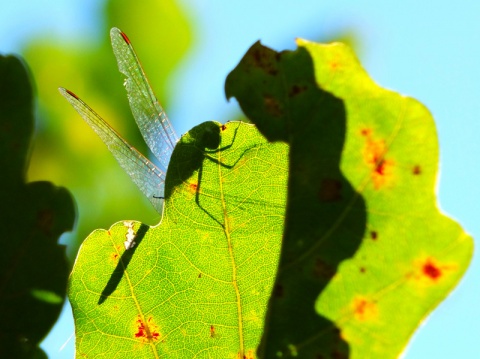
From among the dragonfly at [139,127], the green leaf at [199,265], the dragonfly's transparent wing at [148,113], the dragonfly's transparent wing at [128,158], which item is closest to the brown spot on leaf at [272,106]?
the green leaf at [199,265]

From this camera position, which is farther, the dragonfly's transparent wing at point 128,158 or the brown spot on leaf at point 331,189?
the dragonfly's transparent wing at point 128,158

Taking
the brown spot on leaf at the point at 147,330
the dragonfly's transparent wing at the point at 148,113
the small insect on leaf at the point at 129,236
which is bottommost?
the dragonfly's transparent wing at the point at 148,113

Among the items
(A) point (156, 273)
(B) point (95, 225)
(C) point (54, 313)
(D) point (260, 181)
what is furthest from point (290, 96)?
(B) point (95, 225)

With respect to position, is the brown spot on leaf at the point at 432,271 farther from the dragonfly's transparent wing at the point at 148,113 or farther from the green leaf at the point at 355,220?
the dragonfly's transparent wing at the point at 148,113

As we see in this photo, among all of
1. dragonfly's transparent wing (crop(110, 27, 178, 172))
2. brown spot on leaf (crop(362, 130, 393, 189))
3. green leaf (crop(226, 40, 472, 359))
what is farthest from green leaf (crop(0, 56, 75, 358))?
dragonfly's transparent wing (crop(110, 27, 178, 172))

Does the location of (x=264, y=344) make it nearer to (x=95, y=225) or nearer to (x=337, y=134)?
(x=337, y=134)

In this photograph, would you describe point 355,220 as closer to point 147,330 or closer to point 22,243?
point 147,330

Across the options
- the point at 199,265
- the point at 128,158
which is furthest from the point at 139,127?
the point at 199,265
